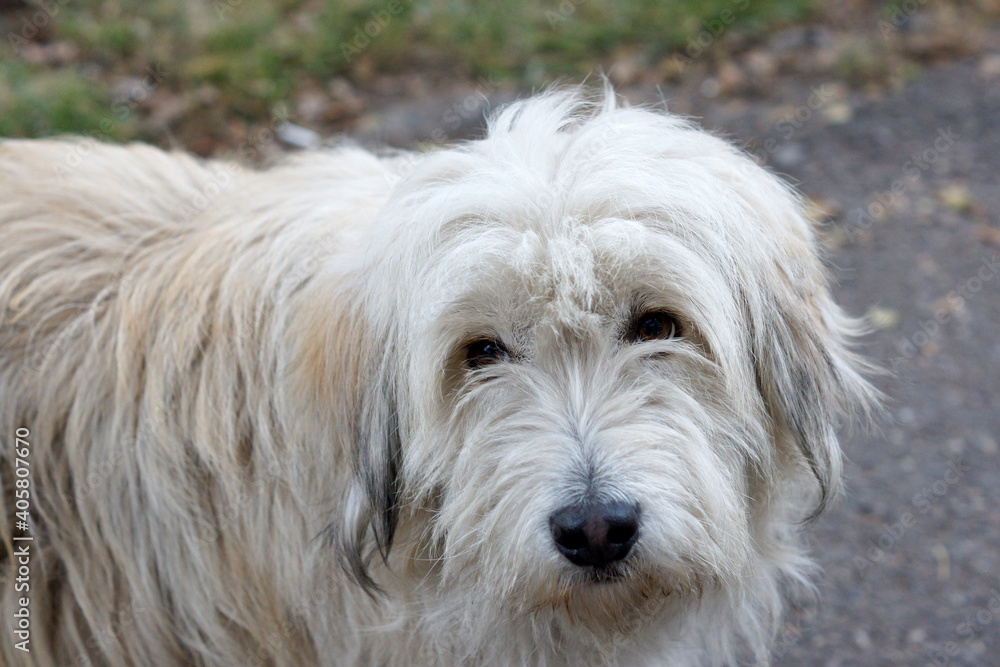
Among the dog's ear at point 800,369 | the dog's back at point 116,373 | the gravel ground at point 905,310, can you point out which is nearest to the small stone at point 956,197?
the gravel ground at point 905,310

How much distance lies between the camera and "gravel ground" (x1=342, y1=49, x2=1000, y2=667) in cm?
342

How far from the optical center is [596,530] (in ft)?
6.33

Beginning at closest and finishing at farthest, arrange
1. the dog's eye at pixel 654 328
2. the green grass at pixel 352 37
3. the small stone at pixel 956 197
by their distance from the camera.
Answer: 1. the dog's eye at pixel 654 328
2. the small stone at pixel 956 197
3. the green grass at pixel 352 37

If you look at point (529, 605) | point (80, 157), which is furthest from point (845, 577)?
point (80, 157)

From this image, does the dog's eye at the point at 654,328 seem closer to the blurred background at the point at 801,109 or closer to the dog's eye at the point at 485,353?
the dog's eye at the point at 485,353

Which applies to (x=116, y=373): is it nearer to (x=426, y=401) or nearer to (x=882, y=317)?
(x=426, y=401)

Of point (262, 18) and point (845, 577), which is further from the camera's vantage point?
point (262, 18)

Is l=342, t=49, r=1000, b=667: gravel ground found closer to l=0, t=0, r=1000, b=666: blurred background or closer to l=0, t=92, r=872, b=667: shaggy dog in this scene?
l=0, t=0, r=1000, b=666: blurred background

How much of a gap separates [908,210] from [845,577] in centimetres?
244

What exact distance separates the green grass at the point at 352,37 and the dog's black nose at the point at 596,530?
14.8 feet

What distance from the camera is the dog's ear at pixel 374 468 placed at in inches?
88.3

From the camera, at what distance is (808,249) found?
241 centimetres

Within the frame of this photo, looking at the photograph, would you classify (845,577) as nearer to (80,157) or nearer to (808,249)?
(808,249)

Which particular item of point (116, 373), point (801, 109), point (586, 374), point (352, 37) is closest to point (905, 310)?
point (801, 109)
